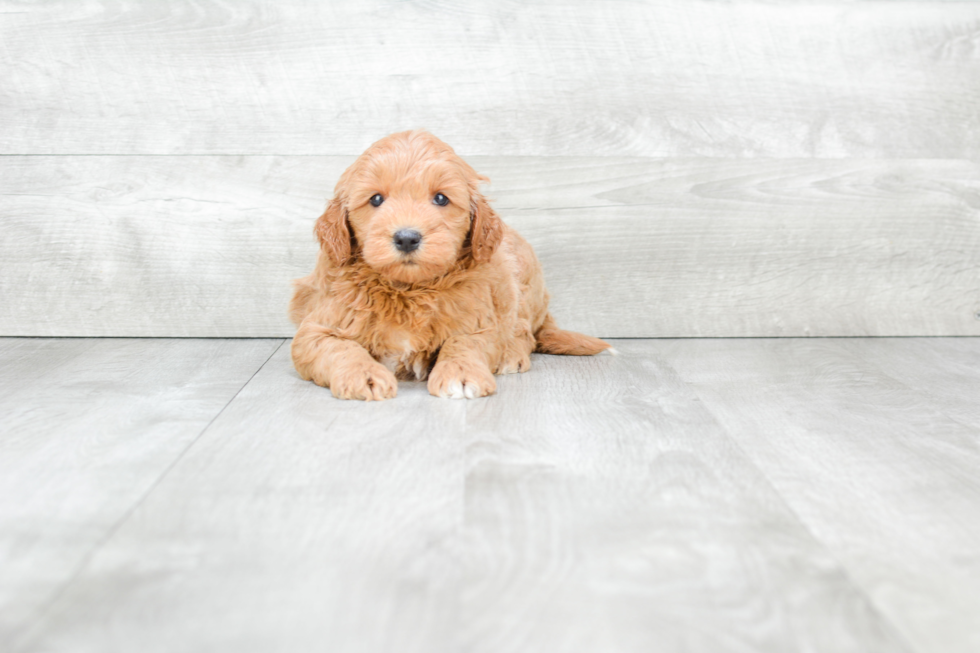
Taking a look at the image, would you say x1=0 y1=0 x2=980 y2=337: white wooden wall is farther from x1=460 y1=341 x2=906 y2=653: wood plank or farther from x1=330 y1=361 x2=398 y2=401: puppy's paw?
x1=460 y1=341 x2=906 y2=653: wood plank

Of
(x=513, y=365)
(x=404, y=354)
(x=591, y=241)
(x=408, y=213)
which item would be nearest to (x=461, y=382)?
(x=404, y=354)

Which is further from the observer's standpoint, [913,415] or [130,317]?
[130,317]

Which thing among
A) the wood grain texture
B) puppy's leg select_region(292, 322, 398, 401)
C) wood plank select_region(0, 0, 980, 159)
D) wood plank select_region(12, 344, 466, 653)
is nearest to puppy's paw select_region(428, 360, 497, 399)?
puppy's leg select_region(292, 322, 398, 401)

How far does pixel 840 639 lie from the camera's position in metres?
1.02

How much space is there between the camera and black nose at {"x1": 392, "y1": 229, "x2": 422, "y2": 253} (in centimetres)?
197

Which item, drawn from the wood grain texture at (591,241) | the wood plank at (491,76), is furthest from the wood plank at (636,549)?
the wood plank at (491,76)

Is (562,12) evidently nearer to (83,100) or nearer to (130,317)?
(83,100)

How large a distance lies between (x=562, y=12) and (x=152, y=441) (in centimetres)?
206

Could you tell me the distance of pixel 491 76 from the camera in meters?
2.89

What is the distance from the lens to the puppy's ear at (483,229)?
214 centimetres

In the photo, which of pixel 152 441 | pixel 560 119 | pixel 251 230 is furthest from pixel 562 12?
pixel 152 441

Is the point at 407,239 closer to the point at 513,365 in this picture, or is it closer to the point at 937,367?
the point at 513,365

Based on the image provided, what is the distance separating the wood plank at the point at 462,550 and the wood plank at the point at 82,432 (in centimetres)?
5

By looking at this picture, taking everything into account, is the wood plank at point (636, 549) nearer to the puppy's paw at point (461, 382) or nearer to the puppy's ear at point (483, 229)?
the puppy's paw at point (461, 382)
